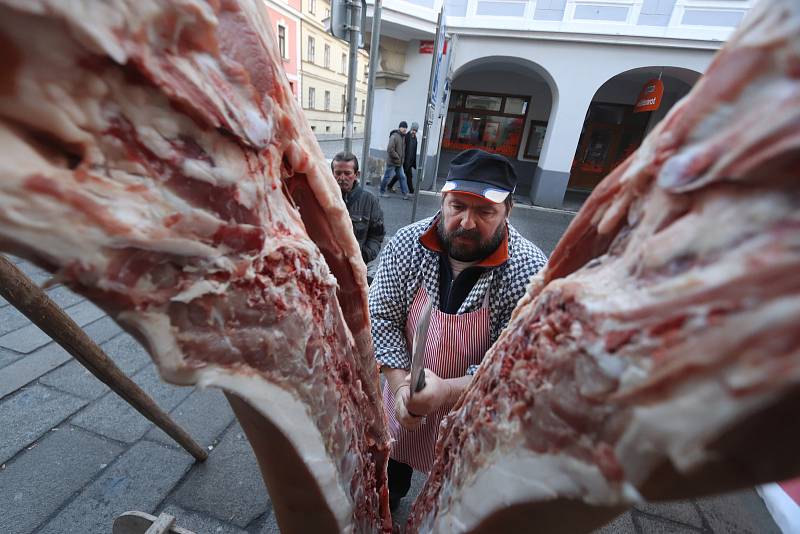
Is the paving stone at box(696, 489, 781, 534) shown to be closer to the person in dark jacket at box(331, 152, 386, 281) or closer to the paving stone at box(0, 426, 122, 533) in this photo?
the person in dark jacket at box(331, 152, 386, 281)

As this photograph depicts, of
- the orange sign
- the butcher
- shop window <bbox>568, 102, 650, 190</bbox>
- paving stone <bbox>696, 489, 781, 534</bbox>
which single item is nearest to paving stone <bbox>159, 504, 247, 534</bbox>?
the butcher

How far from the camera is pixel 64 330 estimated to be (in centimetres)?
112

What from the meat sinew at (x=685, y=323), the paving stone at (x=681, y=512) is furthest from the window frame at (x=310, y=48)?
the meat sinew at (x=685, y=323)

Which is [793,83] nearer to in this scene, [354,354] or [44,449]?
[354,354]

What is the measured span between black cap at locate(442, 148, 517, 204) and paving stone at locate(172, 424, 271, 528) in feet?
5.62

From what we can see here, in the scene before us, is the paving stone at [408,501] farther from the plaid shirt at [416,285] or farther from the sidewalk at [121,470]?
the plaid shirt at [416,285]

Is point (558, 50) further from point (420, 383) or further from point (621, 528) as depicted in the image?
point (420, 383)

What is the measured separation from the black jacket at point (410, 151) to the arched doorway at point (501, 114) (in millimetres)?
2500

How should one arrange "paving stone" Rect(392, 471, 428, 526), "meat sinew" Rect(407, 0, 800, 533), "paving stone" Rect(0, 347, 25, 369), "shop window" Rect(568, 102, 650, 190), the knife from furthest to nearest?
"shop window" Rect(568, 102, 650, 190)
"paving stone" Rect(0, 347, 25, 369)
"paving stone" Rect(392, 471, 428, 526)
the knife
"meat sinew" Rect(407, 0, 800, 533)

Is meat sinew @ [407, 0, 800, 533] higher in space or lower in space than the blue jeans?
higher

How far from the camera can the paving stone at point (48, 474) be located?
5.30ft

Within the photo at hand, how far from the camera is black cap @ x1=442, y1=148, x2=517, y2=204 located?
1429 mm

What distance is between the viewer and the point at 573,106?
299 inches

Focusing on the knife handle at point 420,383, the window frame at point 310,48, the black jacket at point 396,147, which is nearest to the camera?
the knife handle at point 420,383
